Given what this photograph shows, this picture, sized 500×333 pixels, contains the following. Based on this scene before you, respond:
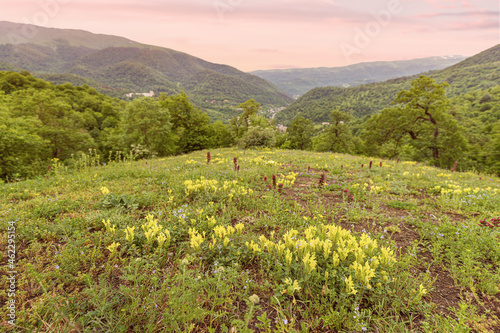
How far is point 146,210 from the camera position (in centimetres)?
505

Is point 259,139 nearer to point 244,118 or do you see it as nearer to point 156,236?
point 244,118

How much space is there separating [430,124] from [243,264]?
36794 mm

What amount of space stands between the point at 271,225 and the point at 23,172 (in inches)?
839

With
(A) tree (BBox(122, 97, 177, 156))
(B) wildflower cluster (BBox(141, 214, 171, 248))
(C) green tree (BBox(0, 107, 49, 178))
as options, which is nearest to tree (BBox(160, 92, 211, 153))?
(A) tree (BBox(122, 97, 177, 156))

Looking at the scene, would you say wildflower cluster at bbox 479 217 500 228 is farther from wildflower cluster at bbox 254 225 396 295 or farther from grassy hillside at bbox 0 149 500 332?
wildflower cluster at bbox 254 225 396 295

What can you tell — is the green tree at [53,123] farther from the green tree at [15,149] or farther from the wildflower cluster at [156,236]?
the wildflower cluster at [156,236]

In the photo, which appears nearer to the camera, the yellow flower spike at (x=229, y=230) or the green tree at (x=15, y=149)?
the yellow flower spike at (x=229, y=230)

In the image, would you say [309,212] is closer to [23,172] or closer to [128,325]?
[128,325]

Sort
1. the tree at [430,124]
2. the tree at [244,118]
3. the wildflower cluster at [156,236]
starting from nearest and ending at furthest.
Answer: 1. the wildflower cluster at [156,236]
2. the tree at [430,124]
3. the tree at [244,118]

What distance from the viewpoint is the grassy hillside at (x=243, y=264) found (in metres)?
2.34

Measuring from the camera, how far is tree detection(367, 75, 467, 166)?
86.3 ft

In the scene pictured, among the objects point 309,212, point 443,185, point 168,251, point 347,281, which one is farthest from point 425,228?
point 168,251

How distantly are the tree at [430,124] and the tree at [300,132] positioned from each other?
22.9 metres

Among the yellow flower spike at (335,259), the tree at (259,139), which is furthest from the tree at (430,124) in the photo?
the yellow flower spike at (335,259)
